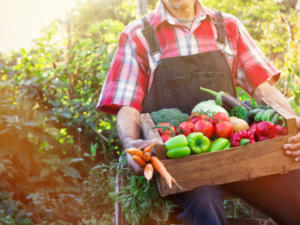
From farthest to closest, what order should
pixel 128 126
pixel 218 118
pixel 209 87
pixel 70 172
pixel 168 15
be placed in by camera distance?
pixel 70 172, pixel 168 15, pixel 209 87, pixel 128 126, pixel 218 118

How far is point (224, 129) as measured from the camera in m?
1.75

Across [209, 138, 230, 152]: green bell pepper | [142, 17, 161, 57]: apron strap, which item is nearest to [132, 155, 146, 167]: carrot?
[209, 138, 230, 152]: green bell pepper

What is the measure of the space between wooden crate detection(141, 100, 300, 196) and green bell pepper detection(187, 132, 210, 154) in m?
0.06

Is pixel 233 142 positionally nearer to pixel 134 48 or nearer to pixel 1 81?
pixel 134 48

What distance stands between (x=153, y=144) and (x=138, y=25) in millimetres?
1160

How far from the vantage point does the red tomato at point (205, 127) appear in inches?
68.7

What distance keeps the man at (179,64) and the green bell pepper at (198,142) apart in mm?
566

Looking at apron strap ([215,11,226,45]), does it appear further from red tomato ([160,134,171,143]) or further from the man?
red tomato ([160,134,171,143])

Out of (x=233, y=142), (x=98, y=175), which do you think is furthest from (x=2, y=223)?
(x=233, y=142)

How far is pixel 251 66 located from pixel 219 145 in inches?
39.1

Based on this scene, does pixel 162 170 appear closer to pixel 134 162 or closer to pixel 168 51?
pixel 134 162

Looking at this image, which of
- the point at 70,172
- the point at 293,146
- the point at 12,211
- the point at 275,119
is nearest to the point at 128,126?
the point at 275,119

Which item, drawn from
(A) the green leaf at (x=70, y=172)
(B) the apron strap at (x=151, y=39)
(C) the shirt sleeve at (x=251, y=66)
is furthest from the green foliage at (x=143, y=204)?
(A) the green leaf at (x=70, y=172)

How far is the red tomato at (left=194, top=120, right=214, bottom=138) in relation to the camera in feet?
5.73
